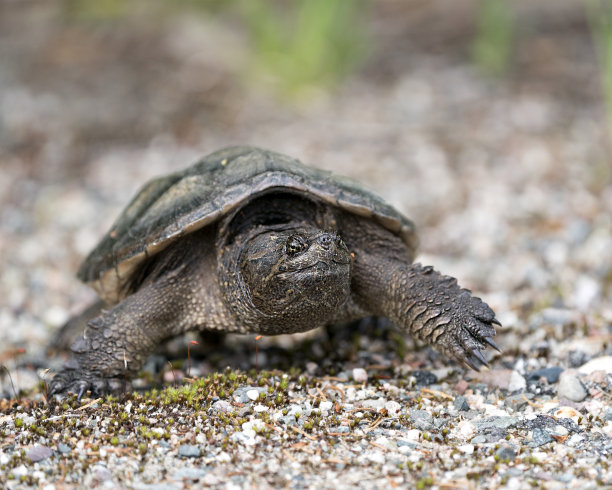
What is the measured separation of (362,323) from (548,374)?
1210mm

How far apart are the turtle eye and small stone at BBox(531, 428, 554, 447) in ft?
4.16

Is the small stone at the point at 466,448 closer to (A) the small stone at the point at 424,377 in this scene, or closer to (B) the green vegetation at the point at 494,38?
(A) the small stone at the point at 424,377

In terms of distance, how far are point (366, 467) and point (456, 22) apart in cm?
1091

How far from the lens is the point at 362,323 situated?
440 cm

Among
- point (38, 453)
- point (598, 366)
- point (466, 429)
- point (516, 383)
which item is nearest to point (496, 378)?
point (516, 383)

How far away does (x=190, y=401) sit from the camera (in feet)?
10.5

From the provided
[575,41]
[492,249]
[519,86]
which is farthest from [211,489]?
[575,41]

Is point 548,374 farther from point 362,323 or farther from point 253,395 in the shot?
point 253,395

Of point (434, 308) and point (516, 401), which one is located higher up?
point (434, 308)

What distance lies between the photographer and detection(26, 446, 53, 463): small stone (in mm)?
2748

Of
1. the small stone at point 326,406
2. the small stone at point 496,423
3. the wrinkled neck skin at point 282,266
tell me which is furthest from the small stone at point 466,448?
the wrinkled neck skin at point 282,266

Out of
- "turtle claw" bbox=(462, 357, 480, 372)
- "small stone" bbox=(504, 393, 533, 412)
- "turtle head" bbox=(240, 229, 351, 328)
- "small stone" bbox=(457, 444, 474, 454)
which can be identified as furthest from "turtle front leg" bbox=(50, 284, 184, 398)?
"small stone" bbox=(504, 393, 533, 412)

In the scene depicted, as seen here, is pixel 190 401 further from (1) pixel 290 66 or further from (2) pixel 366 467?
(1) pixel 290 66

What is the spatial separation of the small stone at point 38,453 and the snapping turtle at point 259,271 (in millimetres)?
692
